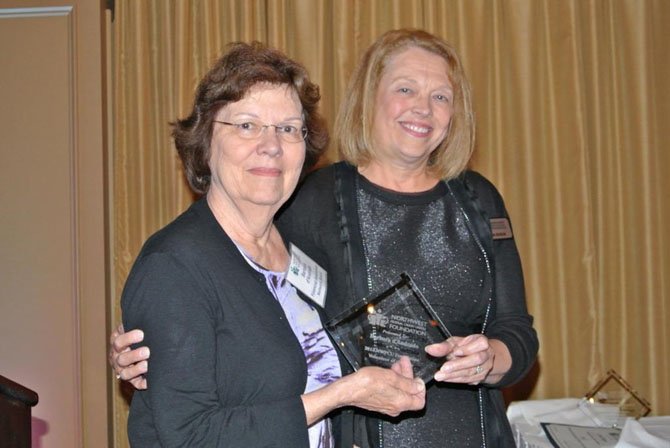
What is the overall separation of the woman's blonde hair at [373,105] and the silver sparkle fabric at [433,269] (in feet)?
0.33

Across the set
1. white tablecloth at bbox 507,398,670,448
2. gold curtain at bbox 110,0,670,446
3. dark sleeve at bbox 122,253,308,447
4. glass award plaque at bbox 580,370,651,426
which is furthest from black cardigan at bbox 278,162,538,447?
gold curtain at bbox 110,0,670,446

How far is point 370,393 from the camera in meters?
1.83

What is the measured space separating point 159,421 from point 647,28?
11.6ft

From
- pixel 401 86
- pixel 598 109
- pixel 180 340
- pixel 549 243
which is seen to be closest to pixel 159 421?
pixel 180 340

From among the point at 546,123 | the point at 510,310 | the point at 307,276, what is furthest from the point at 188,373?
the point at 546,123

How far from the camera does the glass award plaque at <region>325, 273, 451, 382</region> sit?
2.02 m

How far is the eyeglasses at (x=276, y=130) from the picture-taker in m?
1.93

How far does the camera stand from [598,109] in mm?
4172

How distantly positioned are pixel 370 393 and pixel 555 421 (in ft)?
6.58

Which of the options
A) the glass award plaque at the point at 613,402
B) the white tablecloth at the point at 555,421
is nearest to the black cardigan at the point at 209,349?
the white tablecloth at the point at 555,421

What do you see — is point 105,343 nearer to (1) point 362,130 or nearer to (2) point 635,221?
(1) point 362,130

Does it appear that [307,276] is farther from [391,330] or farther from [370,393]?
[370,393]

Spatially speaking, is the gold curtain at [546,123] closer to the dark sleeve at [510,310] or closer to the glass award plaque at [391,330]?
the dark sleeve at [510,310]

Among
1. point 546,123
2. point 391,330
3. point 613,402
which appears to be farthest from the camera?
point 546,123
